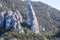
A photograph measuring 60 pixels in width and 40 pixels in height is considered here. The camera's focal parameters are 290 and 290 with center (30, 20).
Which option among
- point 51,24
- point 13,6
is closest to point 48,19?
point 51,24

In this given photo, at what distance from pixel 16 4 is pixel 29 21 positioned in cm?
2187

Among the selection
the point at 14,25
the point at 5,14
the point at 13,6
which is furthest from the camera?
the point at 13,6

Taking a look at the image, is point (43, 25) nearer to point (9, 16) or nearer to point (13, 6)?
point (13, 6)

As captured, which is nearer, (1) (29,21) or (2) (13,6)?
(1) (29,21)

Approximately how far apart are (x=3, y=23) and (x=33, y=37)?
13189 mm

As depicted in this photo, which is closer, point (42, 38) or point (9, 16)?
point (42, 38)

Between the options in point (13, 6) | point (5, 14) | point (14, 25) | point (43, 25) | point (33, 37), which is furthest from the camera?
point (13, 6)

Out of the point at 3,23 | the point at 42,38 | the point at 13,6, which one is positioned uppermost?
the point at 13,6

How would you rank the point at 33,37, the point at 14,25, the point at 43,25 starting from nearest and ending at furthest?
the point at 33,37, the point at 14,25, the point at 43,25

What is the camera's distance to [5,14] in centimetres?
6656

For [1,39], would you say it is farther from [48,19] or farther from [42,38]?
[48,19]

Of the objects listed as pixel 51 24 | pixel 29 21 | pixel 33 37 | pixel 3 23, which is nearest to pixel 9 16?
pixel 3 23

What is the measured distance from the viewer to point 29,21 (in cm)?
6838

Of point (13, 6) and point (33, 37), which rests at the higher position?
point (13, 6)
